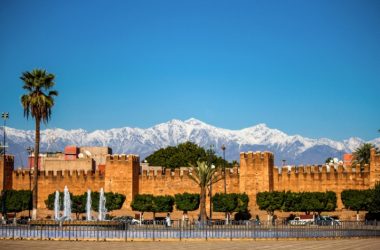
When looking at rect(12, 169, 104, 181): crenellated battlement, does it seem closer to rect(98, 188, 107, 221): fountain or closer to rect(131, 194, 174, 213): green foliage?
rect(98, 188, 107, 221): fountain

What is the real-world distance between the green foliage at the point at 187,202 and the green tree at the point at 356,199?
472 inches

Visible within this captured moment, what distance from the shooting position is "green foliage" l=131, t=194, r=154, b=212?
58.1 metres

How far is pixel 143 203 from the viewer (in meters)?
58.2

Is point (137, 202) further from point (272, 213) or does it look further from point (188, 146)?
point (188, 146)

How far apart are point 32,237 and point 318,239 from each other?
13.3m

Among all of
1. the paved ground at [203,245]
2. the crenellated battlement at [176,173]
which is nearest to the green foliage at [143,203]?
the crenellated battlement at [176,173]

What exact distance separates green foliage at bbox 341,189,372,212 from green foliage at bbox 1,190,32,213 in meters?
26.6

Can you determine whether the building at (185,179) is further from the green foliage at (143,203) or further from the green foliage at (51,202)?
the green foliage at (143,203)

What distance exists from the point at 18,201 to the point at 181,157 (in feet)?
120

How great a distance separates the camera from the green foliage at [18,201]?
59562 mm

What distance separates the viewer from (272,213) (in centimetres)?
5641

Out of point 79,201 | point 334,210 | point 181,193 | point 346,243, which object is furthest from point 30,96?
point 346,243

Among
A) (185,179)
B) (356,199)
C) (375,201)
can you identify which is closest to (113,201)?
(185,179)

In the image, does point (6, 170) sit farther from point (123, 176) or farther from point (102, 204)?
point (102, 204)
